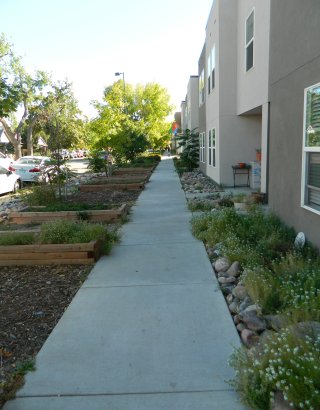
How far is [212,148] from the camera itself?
52.4ft

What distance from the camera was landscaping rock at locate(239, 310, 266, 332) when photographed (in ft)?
11.7

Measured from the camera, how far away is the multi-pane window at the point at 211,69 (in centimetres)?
1489

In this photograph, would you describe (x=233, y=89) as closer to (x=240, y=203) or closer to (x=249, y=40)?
(x=249, y=40)

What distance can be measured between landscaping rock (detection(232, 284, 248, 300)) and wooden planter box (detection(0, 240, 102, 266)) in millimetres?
2377

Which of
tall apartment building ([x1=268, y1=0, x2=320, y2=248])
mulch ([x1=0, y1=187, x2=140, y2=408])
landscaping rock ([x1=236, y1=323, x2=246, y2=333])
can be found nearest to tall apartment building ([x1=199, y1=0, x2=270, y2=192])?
tall apartment building ([x1=268, y1=0, x2=320, y2=248])

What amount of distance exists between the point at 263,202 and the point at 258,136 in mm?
4353

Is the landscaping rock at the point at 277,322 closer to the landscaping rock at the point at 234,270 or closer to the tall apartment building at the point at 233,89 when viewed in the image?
the landscaping rock at the point at 234,270

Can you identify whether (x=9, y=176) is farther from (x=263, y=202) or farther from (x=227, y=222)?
(x=227, y=222)

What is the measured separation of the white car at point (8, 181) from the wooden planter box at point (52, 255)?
987 cm

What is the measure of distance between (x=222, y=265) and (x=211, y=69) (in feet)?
40.6

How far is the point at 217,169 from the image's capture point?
1455 centimetres

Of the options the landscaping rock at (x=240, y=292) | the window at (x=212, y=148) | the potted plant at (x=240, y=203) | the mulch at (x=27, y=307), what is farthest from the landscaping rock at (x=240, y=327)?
the window at (x=212, y=148)

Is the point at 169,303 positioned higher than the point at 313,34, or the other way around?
the point at 313,34

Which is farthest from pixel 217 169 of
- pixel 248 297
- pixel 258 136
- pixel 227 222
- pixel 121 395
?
pixel 121 395
